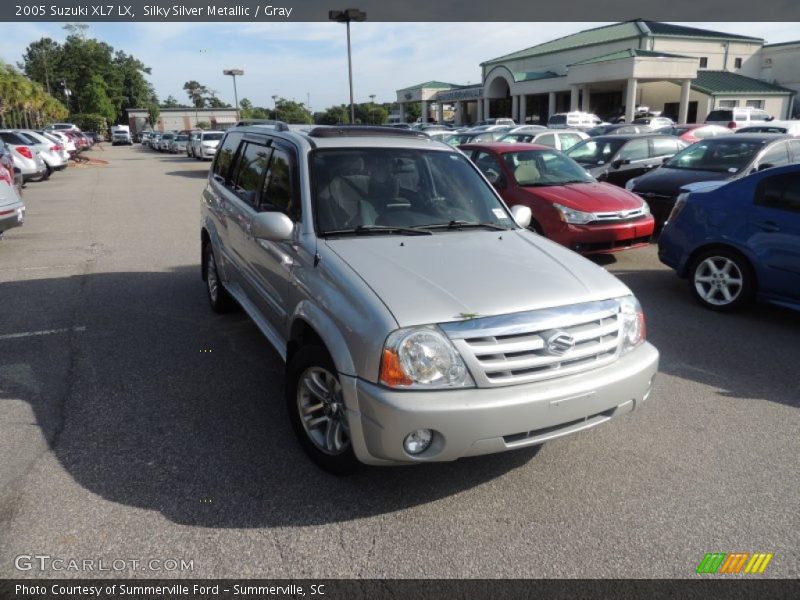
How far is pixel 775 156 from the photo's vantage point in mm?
9492

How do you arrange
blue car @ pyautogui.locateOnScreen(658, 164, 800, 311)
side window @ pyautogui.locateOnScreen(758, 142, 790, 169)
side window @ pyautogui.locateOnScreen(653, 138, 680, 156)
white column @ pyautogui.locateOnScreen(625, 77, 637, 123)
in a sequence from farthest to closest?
white column @ pyautogui.locateOnScreen(625, 77, 637, 123), side window @ pyautogui.locateOnScreen(653, 138, 680, 156), side window @ pyautogui.locateOnScreen(758, 142, 790, 169), blue car @ pyautogui.locateOnScreen(658, 164, 800, 311)

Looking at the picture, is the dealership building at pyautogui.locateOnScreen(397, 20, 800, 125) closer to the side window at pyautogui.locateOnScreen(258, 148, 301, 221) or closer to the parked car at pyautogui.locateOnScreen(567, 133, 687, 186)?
the parked car at pyautogui.locateOnScreen(567, 133, 687, 186)

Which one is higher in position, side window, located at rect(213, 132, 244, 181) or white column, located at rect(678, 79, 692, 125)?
white column, located at rect(678, 79, 692, 125)

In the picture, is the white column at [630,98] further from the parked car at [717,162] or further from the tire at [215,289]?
the tire at [215,289]

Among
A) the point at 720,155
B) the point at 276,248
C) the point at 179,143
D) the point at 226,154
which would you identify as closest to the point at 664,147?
the point at 720,155

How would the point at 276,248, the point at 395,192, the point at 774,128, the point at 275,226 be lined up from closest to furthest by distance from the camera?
the point at 275,226
the point at 276,248
the point at 395,192
the point at 774,128

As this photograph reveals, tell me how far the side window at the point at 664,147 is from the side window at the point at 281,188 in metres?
10.2

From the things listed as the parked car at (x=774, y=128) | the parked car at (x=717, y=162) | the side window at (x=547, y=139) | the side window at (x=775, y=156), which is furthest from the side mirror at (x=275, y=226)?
the parked car at (x=774, y=128)

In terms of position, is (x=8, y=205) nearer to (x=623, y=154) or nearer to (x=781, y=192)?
(x=781, y=192)

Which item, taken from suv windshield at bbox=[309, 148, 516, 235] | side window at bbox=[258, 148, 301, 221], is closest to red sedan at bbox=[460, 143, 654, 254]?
suv windshield at bbox=[309, 148, 516, 235]

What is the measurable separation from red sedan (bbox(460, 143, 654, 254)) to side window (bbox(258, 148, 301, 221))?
454 centimetres

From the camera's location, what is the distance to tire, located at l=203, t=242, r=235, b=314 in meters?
6.09

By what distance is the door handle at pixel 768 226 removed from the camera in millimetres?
5766

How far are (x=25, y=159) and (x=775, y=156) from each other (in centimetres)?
2028
